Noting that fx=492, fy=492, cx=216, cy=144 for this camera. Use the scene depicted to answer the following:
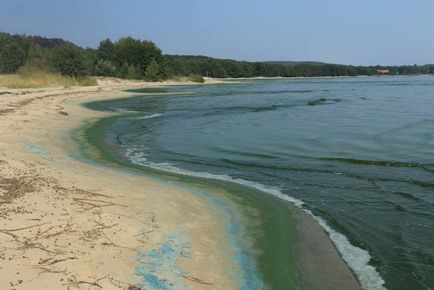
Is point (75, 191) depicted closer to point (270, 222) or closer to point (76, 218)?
point (76, 218)

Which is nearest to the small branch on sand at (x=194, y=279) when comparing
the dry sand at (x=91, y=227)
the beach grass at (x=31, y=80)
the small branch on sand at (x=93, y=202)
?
the dry sand at (x=91, y=227)

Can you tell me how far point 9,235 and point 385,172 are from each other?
10171mm

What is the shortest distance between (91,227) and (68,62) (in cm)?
7121

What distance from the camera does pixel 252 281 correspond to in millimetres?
6395

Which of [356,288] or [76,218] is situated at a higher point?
[76,218]

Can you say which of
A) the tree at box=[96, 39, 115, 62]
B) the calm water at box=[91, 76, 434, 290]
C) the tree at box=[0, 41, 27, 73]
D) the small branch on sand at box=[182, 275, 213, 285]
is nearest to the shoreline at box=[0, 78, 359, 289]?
the small branch on sand at box=[182, 275, 213, 285]

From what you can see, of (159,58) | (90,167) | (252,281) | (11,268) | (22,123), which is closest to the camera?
(11,268)

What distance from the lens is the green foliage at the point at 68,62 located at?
2908 inches

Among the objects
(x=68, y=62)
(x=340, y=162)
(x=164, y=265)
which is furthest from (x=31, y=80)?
Answer: (x=164, y=265)

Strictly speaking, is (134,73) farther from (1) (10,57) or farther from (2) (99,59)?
(1) (10,57)

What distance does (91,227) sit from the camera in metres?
7.31

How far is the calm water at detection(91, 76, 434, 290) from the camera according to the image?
8.30m

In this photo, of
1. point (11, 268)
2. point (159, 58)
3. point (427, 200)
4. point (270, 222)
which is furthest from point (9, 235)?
point (159, 58)

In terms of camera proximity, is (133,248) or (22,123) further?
(22,123)
